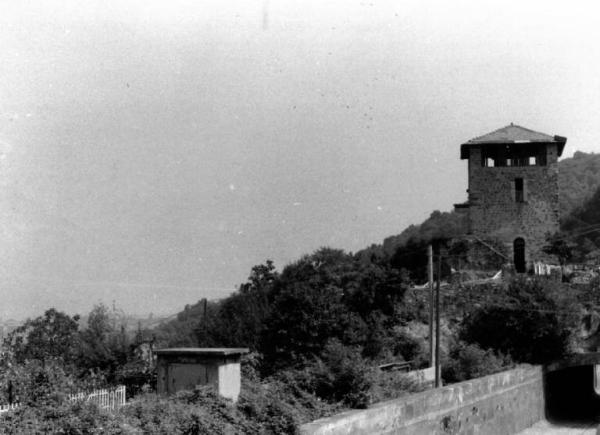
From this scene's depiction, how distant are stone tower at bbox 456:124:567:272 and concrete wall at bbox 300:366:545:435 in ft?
50.6

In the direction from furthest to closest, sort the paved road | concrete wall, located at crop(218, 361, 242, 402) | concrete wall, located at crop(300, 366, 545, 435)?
the paved road, concrete wall, located at crop(300, 366, 545, 435), concrete wall, located at crop(218, 361, 242, 402)

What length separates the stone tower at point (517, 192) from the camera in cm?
3891

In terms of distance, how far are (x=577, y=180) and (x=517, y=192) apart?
40.1 meters

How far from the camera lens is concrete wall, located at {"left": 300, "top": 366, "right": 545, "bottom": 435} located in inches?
462

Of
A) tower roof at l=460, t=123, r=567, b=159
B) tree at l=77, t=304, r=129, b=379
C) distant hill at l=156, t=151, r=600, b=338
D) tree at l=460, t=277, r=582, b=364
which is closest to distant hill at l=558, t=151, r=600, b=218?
distant hill at l=156, t=151, r=600, b=338

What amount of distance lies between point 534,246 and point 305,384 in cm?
2878

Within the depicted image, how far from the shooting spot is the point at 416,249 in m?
45.7

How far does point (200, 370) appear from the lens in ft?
37.3

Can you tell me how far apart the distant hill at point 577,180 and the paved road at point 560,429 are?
133 ft

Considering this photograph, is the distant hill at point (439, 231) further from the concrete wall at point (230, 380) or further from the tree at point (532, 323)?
the concrete wall at point (230, 380)

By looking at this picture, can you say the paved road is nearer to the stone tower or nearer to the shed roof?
the shed roof

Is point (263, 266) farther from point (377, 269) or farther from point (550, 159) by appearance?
point (550, 159)

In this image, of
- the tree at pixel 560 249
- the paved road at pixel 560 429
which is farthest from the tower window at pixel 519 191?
the paved road at pixel 560 429

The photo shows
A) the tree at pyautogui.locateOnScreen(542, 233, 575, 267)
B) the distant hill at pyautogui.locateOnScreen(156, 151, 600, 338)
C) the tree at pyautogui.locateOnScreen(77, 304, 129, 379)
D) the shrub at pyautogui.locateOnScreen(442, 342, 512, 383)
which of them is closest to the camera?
the shrub at pyautogui.locateOnScreen(442, 342, 512, 383)
